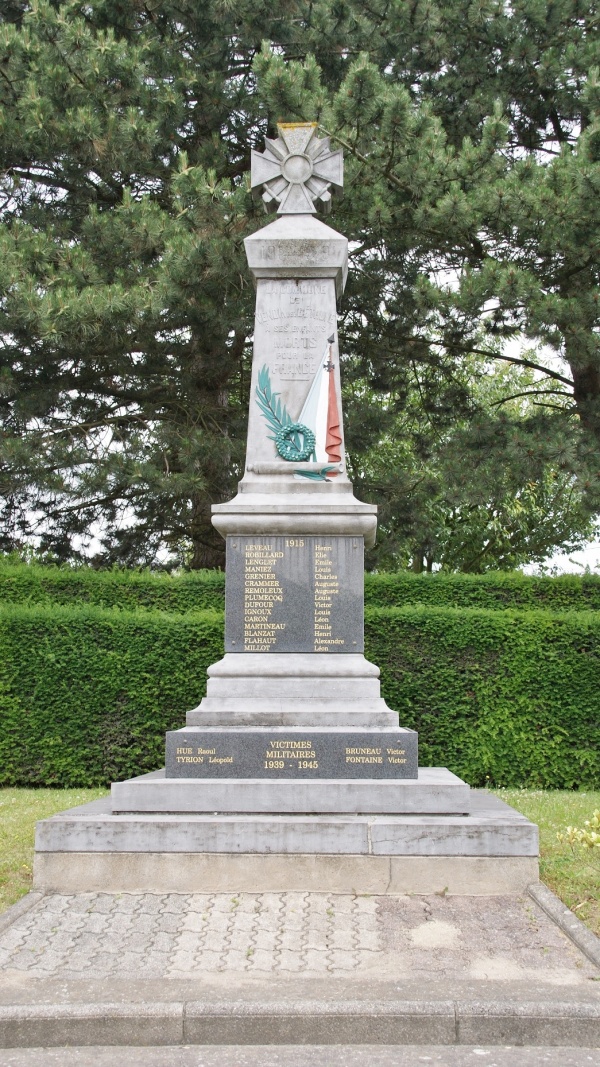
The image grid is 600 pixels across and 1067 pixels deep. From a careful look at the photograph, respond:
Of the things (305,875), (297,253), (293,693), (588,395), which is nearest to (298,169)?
(297,253)

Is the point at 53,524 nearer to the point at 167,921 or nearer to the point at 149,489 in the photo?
the point at 149,489

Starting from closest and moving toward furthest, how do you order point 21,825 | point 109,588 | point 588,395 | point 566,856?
1. point 566,856
2. point 21,825
3. point 109,588
4. point 588,395

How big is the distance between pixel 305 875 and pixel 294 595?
2099 millimetres

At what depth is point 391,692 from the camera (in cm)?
950

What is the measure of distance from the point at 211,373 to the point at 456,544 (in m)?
11.2

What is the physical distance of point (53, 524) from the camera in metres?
13.8

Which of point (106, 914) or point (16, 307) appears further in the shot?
point (16, 307)

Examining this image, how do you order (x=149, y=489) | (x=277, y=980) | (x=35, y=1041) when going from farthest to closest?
(x=149, y=489) < (x=277, y=980) < (x=35, y=1041)

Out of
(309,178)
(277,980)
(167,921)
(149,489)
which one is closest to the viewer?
(277,980)

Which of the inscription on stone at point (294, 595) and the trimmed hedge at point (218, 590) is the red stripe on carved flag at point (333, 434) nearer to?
the inscription on stone at point (294, 595)

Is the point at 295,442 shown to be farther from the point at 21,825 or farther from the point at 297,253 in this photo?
the point at 21,825

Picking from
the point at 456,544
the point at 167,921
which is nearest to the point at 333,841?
the point at 167,921

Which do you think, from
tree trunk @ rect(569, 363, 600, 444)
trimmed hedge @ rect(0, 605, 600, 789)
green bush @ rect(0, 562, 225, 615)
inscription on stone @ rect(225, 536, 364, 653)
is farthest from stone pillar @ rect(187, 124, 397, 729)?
tree trunk @ rect(569, 363, 600, 444)

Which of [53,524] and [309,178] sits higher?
[309,178]
